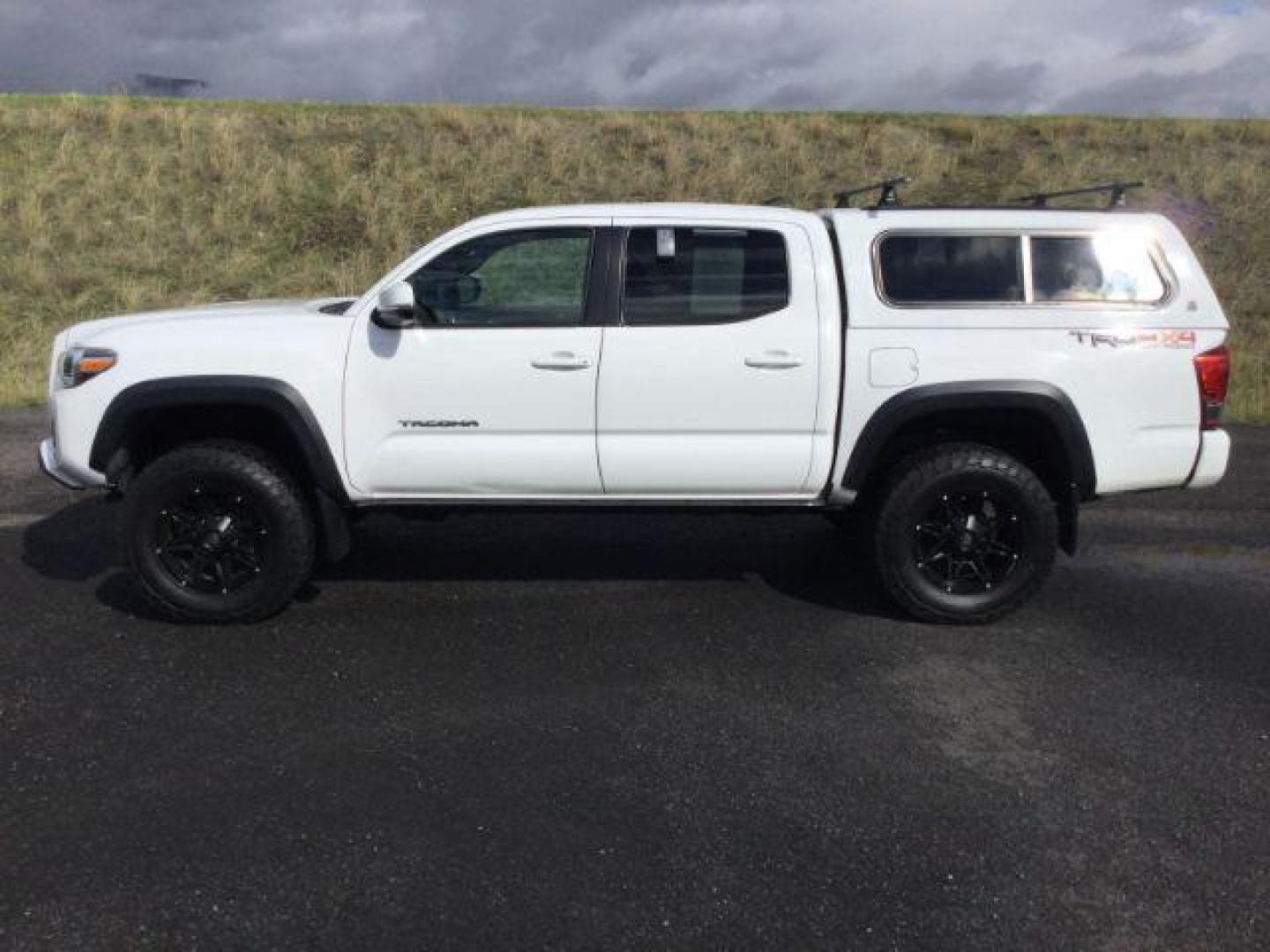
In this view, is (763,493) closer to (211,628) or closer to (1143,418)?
(1143,418)

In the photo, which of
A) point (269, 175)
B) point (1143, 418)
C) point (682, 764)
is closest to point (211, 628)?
point (682, 764)

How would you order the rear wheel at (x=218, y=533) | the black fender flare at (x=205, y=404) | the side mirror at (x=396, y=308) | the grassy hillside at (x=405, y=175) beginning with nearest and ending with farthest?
the side mirror at (x=396, y=308) → the black fender flare at (x=205, y=404) → the rear wheel at (x=218, y=533) → the grassy hillside at (x=405, y=175)

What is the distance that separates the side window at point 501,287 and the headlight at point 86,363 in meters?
1.36

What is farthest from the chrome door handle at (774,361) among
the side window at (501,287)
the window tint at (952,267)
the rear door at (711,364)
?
the side window at (501,287)

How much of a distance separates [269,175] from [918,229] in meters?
18.0

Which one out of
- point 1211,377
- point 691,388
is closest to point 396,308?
point 691,388

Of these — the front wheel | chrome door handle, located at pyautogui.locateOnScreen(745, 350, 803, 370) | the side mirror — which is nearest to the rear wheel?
the side mirror

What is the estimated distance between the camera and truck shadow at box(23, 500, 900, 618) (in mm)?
5797

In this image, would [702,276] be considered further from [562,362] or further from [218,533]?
Answer: [218,533]

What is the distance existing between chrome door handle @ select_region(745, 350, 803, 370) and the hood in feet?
6.13

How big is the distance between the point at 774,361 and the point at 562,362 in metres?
0.93

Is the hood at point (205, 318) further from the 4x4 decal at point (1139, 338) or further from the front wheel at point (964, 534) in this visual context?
the 4x4 decal at point (1139, 338)

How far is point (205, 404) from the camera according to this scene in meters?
4.98

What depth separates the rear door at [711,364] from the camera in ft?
16.4
